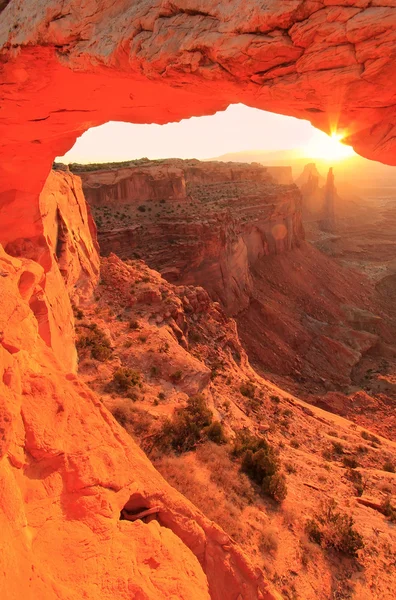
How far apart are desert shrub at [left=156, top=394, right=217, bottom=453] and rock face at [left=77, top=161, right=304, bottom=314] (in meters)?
15.6

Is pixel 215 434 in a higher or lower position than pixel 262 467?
higher

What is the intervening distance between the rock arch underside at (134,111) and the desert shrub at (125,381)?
149 inches

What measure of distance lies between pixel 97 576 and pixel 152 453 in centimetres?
404

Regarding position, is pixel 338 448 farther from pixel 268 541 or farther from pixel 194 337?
pixel 194 337

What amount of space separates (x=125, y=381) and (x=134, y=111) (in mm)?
6376

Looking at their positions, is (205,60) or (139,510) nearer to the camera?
(205,60)

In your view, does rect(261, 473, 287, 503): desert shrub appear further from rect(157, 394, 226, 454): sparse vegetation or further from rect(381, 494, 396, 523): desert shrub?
rect(381, 494, 396, 523): desert shrub

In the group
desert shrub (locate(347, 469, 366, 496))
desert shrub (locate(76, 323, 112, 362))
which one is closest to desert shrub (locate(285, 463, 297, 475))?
desert shrub (locate(347, 469, 366, 496))

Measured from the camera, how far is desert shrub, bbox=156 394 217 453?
7883 millimetres

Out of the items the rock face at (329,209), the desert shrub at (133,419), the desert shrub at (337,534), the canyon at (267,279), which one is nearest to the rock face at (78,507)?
the desert shrub at (337,534)

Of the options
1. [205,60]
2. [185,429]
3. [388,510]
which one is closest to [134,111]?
[205,60]

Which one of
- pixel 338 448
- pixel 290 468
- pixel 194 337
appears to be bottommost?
pixel 338 448

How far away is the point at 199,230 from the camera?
25.8 meters

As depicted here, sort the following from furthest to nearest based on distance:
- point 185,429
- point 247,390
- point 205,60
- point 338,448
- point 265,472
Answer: point 247,390 → point 338,448 → point 185,429 → point 265,472 → point 205,60
